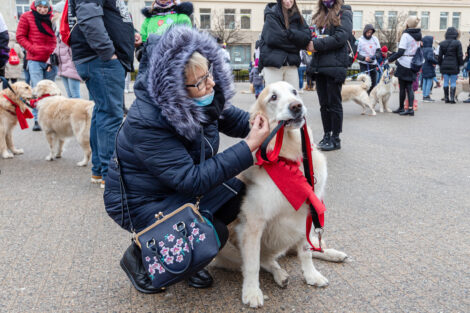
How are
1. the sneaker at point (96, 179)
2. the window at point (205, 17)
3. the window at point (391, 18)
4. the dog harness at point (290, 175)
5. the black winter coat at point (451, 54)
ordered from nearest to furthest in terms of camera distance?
the dog harness at point (290, 175) → the sneaker at point (96, 179) → the black winter coat at point (451, 54) → the window at point (391, 18) → the window at point (205, 17)

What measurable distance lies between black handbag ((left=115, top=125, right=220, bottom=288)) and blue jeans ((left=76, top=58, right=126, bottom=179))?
234 cm

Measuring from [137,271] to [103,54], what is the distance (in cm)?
243

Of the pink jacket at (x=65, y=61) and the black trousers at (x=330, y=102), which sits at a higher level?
the pink jacket at (x=65, y=61)

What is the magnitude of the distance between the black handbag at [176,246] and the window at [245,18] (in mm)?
47271

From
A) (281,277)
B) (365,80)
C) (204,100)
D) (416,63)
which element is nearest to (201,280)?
(281,277)

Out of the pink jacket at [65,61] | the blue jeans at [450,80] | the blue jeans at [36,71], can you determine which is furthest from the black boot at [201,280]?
the blue jeans at [450,80]

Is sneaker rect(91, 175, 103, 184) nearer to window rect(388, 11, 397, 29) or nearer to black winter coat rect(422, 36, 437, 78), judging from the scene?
black winter coat rect(422, 36, 437, 78)

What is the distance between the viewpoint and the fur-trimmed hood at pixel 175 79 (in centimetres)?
209

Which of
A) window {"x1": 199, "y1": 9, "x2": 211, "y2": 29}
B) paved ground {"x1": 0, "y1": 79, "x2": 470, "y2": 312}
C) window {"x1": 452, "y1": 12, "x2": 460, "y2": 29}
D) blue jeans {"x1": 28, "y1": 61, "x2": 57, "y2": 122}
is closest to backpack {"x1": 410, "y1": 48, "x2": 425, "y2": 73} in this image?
paved ground {"x1": 0, "y1": 79, "x2": 470, "y2": 312}

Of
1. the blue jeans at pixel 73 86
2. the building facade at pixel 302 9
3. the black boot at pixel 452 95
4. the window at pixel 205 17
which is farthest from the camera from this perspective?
the window at pixel 205 17

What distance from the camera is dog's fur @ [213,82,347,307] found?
90.6 inches

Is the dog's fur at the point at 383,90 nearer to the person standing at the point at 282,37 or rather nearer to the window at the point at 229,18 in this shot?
the person standing at the point at 282,37

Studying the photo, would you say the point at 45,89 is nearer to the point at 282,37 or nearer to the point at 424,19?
the point at 282,37

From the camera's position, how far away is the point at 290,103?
7.75 ft
